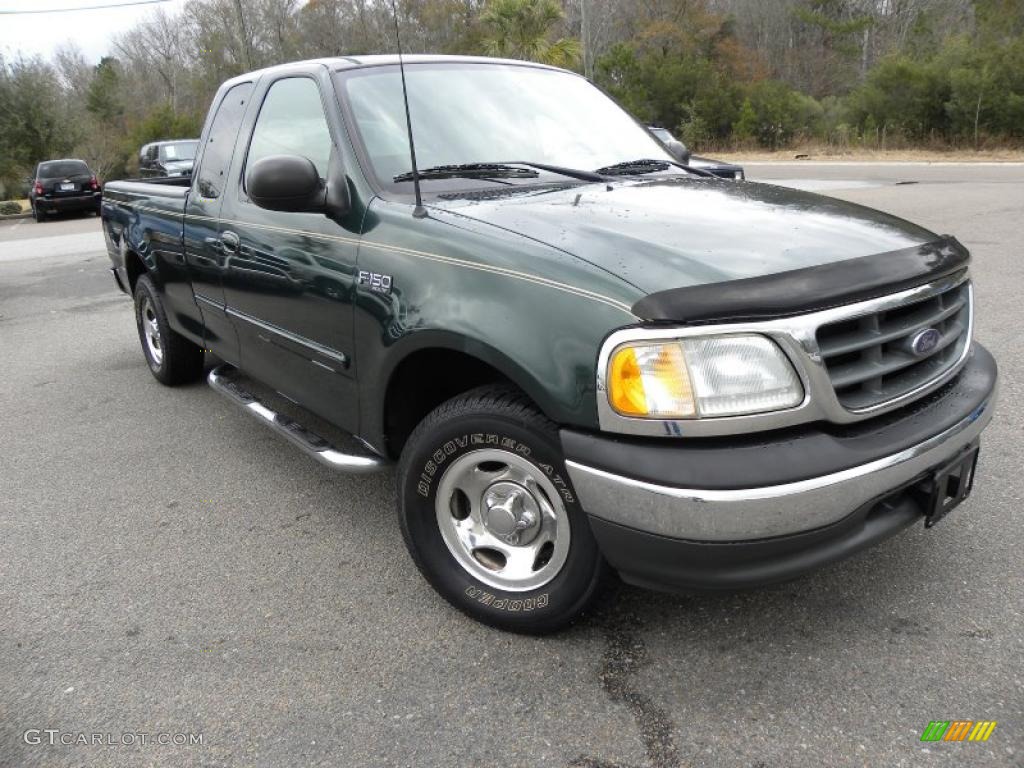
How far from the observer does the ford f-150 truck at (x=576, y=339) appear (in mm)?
2068

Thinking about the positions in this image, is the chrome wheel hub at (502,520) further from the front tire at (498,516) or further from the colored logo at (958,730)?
the colored logo at (958,730)

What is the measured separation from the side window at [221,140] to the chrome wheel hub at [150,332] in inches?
59.4

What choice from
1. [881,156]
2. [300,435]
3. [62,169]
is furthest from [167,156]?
[881,156]

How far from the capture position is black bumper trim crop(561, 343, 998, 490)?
203 centimetres

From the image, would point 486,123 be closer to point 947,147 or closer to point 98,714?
point 98,714

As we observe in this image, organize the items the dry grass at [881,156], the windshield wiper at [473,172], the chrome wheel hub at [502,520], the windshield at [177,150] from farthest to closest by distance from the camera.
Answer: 1. the dry grass at [881,156]
2. the windshield at [177,150]
3. the windshield wiper at [473,172]
4. the chrome wheel hub at [502,520]

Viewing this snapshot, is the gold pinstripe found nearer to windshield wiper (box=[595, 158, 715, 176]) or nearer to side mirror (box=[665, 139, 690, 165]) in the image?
windshield wiper (box=[595, 158, 715, 176])

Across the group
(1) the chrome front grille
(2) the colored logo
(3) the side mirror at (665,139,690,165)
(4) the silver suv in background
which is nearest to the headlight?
(1) the chrome front grille

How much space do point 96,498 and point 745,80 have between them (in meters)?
44.0

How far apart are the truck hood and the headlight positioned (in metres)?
0.18

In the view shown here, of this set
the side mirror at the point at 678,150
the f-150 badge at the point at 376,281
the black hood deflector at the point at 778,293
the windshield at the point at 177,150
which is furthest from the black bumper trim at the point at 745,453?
the windshield at the point at 177,150

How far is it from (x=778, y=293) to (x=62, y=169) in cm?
2403

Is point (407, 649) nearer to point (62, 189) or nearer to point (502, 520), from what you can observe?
point (502, 520)

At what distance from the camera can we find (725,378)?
6.76 feet
